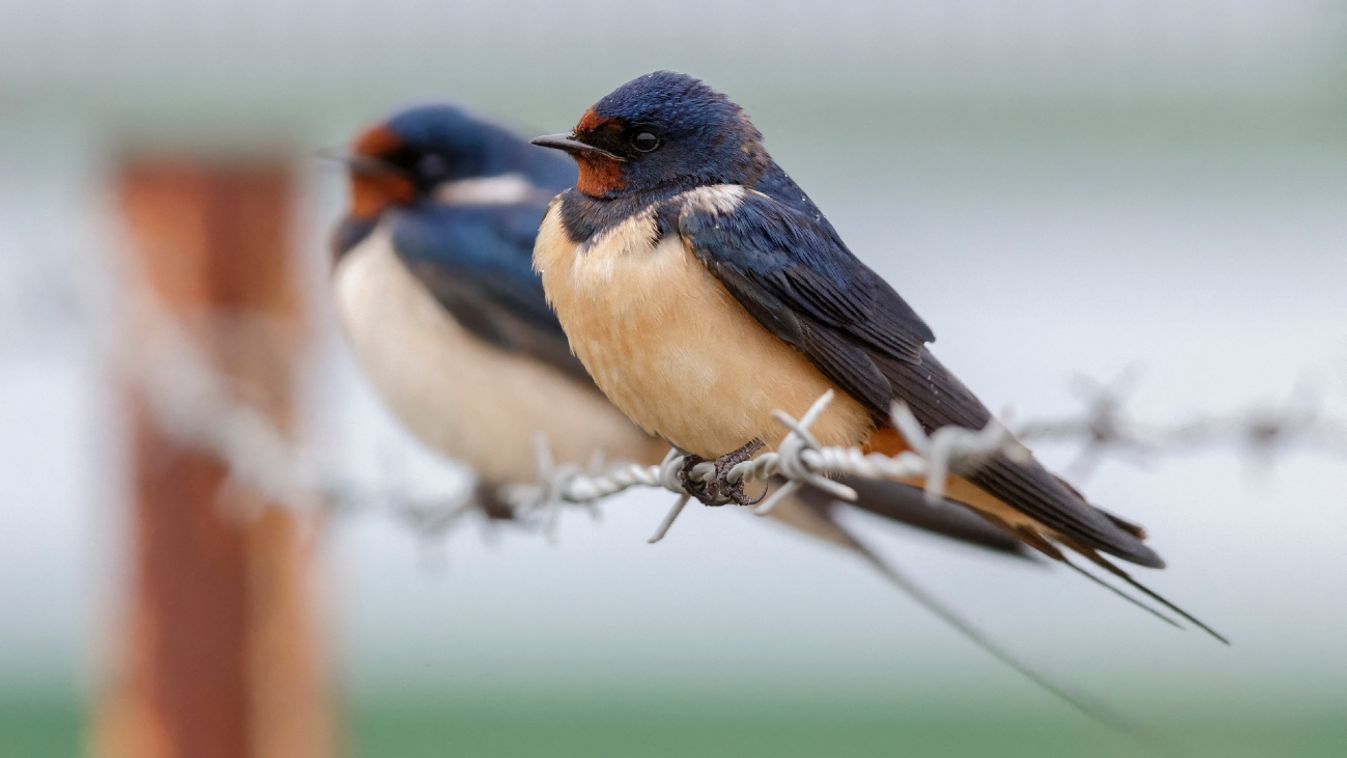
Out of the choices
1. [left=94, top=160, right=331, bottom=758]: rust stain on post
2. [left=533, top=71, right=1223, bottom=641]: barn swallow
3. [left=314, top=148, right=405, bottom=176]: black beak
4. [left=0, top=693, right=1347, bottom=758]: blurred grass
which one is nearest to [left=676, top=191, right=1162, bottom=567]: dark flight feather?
[left=533, top=71, right=1223, bottom=641]: barn swallow

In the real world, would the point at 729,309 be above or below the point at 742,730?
Result: above

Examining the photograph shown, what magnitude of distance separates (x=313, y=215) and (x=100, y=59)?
61 cm

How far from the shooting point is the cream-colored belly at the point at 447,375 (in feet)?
6.93

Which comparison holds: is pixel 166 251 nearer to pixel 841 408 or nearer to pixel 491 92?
pixel 841 408

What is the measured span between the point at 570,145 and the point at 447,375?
3.84 ft

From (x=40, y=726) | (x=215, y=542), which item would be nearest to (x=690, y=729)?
(x=40, y=726)

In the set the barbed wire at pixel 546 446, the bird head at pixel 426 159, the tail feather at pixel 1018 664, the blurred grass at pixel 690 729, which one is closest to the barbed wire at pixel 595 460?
the barbed wire at pixel 546 446

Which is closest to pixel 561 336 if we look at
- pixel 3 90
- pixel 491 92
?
pixel 491 92

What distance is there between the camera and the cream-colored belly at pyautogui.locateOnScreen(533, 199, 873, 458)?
41.9 inches

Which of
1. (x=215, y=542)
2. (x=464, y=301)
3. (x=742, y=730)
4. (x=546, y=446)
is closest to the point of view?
(x=546, y=446)

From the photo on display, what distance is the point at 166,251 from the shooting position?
235 centimetres

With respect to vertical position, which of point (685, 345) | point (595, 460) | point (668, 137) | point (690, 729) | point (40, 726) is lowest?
point (40, 726)

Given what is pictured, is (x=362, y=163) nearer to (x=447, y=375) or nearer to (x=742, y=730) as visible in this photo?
(x=447, y=375)

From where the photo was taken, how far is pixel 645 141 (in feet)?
3.32
